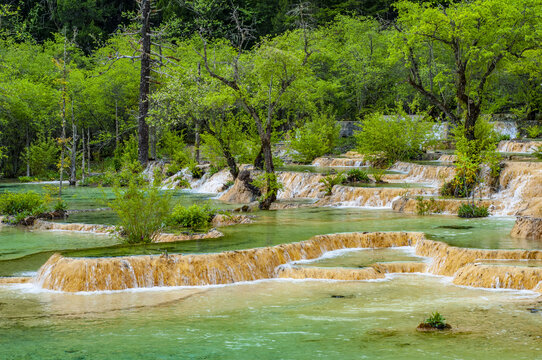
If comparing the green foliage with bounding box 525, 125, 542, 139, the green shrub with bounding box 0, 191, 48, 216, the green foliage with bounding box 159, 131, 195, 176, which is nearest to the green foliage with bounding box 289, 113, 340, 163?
the green foliage with bounding box 159, 131, 195, 176

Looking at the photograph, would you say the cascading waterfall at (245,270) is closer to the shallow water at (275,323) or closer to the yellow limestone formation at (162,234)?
the shallow water at (275,323)

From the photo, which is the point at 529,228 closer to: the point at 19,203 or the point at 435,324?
the point at 435,324

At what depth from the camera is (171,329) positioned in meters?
9.14

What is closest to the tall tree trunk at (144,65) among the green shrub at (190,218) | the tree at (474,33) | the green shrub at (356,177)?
the green shrub at (356,177)

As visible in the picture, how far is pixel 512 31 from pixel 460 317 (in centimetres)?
2023

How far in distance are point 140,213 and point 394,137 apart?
1900cm

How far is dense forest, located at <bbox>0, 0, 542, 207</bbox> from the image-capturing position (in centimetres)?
2597

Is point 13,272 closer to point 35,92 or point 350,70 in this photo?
point 35,92

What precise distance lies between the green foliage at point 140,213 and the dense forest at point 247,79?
9.83 ft

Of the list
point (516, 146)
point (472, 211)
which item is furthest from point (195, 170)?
point (472, 211)

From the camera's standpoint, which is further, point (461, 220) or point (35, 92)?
point (35, 92)

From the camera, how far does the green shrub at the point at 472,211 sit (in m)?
19.5

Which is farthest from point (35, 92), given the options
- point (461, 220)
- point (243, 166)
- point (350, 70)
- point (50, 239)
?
point (461, 220)

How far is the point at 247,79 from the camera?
24.5 m
